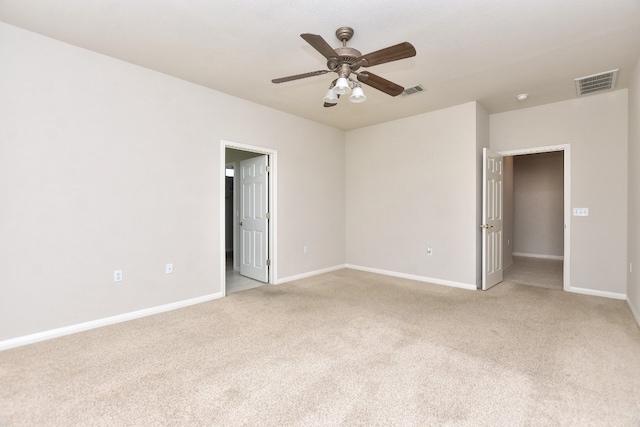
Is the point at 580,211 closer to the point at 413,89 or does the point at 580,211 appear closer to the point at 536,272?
the point at 536,272

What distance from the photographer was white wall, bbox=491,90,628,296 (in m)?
4.04

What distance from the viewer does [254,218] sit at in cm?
521

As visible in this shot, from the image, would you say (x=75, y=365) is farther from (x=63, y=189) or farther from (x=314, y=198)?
(x=314, y=198)

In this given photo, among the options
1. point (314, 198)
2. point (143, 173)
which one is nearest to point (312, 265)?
point (314, 198)

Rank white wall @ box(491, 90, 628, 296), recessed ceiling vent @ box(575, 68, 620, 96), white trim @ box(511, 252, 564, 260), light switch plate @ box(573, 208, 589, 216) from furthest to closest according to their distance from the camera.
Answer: white trim @ box(511, 252, 564, 260)
light switch plate @ box(573, 208, 589, 216)
white wall @ box(491, 90, 628, 296)
recessed ceiling vent @ box(575, 68, 620, 96)

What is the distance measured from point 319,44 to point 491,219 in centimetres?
396

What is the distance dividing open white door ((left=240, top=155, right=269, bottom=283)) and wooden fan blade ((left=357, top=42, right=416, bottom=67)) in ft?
9.43

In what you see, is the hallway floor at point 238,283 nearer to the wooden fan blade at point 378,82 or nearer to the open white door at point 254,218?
the open white door at point 254,218

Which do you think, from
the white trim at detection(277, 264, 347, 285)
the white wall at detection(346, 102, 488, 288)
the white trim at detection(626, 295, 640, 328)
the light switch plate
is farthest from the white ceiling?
the white trim at detection(277, 264, 347, 285)

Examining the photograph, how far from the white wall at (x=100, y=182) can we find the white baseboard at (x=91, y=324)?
2.1 inches

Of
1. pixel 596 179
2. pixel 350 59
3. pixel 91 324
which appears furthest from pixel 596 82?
pixel 91 324

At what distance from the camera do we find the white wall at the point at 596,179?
404 centimetres

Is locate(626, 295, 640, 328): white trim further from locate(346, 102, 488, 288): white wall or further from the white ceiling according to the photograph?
the white ceiling

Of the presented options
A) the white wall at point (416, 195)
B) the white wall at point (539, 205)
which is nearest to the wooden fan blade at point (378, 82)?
the white wall at point (416, 195)
